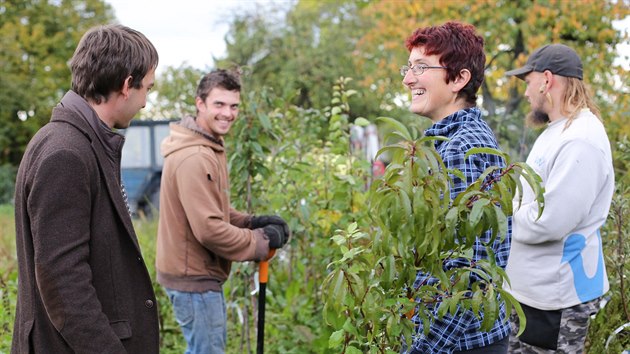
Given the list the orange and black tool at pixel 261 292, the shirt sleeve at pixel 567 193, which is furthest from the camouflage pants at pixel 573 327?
the orange and black tool at pixel 261 292

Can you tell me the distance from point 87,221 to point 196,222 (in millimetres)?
1319

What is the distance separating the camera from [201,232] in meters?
3.29

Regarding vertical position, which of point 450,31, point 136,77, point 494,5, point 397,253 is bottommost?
point 397,253

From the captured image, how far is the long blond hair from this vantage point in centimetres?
301

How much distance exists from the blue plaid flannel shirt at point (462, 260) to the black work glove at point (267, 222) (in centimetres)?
160

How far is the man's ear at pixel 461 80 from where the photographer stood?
→ 2.26 metres

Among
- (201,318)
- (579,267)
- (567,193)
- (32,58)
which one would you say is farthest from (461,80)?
(32,58)

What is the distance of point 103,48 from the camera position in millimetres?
2100

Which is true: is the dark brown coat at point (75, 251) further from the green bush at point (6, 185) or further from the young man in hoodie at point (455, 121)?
the green bush at point (6, 185)

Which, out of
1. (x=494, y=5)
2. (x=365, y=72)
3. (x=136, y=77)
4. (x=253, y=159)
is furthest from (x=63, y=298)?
(x=365, y=72)

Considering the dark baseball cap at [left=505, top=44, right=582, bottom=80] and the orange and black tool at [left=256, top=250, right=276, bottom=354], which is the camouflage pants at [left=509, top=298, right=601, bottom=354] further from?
the orange and black tool at [left=256, top=250, right=276, bottom=354]

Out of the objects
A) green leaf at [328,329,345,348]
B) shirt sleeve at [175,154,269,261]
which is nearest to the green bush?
shirt sleeve at [175,154,269,261]

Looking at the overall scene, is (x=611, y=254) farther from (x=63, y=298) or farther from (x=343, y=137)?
(x=63, y=298)

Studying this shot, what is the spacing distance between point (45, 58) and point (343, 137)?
80.0 feet
